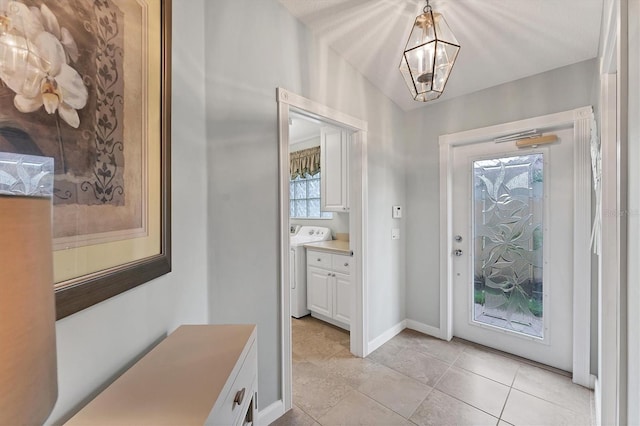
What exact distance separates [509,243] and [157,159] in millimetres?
2749

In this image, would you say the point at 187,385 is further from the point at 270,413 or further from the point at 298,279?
the point at 298,279

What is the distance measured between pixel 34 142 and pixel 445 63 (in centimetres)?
158

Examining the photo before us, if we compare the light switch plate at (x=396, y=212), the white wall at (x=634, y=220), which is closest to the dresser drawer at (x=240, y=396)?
the white wall at (x=634, y=220)

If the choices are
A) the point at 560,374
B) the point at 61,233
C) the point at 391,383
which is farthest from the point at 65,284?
the point at 560,374

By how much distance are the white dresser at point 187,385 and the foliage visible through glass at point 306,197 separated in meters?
3.06

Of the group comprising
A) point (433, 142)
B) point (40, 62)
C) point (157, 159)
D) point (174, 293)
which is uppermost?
point (433, 142)

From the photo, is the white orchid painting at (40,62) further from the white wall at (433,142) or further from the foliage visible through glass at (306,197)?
the foliage visible through glass at (306,197)

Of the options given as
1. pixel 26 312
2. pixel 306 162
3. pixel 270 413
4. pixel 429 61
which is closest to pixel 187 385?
→ pixel 26 312

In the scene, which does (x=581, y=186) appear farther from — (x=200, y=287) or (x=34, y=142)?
(x=34, y=142)

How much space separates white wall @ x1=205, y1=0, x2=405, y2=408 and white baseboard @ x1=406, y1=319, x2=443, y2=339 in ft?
5.78

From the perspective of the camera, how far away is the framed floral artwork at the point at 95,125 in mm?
537

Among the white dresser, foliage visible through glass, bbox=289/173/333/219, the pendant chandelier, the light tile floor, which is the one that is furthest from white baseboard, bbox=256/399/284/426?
foliage visible through glass, bbox=289/173/333/219

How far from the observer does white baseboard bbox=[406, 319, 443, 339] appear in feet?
8.90

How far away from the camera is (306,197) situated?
14.5ft
